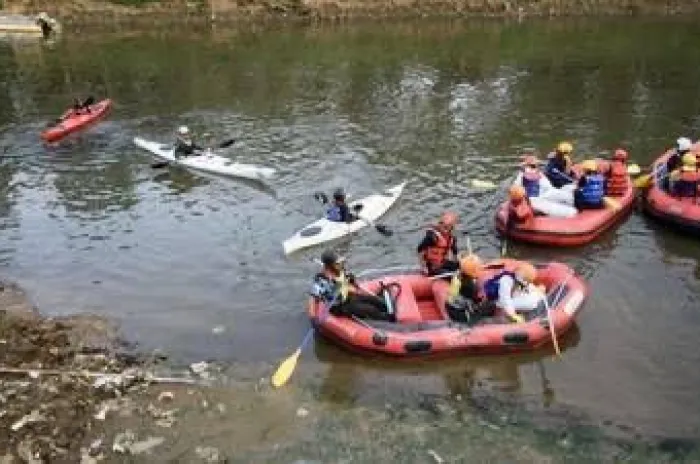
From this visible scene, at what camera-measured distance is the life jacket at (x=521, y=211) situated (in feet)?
51.9

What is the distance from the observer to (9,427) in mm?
10688

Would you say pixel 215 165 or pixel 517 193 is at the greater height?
pixel 517 193

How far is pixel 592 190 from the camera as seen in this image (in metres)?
16.5

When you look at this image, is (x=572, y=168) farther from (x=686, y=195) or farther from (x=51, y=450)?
(x=51, y=450)

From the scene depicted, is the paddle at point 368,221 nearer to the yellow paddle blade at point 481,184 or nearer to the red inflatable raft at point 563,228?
the red inflatable raft at point 563,228

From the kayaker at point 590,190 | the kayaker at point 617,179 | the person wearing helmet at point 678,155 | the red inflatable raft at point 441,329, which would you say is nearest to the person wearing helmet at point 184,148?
the red inflatable raft at point 441,329

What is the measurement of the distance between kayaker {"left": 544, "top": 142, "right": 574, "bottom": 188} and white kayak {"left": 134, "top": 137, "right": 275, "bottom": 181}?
6554mm

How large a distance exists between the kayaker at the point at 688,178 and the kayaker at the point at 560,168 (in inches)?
82.0

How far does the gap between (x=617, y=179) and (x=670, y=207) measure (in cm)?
124

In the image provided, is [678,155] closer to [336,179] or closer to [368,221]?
[368,221]

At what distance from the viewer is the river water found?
41.0ft

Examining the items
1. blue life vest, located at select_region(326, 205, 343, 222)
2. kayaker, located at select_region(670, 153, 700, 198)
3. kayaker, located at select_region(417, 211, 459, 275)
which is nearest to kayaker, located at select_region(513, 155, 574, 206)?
kayaker, located at select_region(670, 153, 700, 198)

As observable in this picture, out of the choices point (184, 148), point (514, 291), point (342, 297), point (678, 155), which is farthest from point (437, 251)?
point (184, 148)

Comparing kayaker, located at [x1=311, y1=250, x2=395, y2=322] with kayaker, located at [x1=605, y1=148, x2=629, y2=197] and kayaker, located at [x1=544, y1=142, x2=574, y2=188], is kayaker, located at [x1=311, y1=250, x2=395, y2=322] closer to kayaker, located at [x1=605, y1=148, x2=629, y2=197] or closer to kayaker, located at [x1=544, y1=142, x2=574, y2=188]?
kayaker, located at [x1=544, y1=142, x2=574, y2=188]
